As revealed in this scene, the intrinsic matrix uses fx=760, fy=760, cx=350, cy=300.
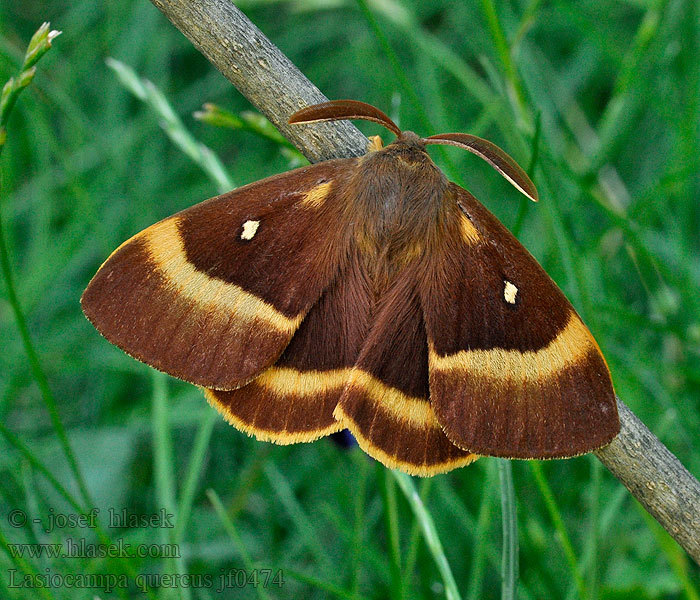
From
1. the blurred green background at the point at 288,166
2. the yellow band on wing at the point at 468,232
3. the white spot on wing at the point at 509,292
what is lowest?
the blurred green background at the point at 288,166

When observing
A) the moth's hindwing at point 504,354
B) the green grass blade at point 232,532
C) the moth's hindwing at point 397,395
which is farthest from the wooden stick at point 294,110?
the green grass blade at point 232,532

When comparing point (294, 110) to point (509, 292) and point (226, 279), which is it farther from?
point (509, 292)

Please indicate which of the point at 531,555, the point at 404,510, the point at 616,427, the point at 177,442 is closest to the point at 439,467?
the point at 616,427

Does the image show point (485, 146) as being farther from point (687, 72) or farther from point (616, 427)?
point (687, 72)

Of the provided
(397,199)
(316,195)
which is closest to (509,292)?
(397,199)

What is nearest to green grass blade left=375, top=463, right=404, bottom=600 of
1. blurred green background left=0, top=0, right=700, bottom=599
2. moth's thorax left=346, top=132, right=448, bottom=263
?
blurred green background left=0, top=0, right=700, bottom=599

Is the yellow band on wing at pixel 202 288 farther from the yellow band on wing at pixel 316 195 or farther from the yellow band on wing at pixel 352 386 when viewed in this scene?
the yellow band on wing at pixel 316 195
